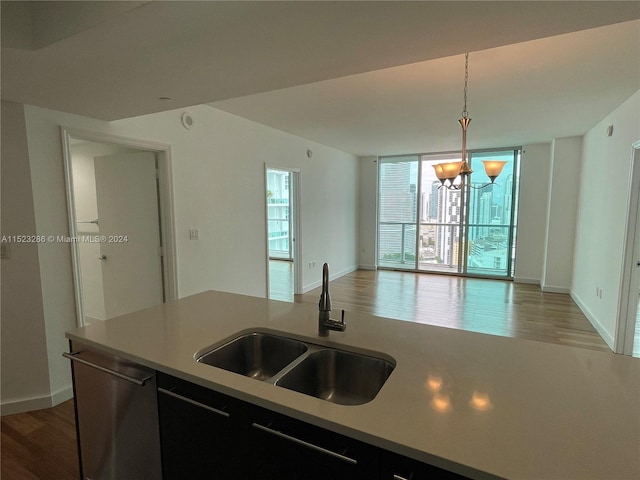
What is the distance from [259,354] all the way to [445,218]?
20.7 ft

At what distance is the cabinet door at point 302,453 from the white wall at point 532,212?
21.6ft

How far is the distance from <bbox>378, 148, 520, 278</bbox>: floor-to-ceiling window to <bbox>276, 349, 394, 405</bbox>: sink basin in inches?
220

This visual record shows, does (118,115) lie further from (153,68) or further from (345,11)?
(345,11)

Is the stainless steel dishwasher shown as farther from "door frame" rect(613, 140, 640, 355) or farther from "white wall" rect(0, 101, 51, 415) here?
"door frame" rect(613, 140, 640, 355)

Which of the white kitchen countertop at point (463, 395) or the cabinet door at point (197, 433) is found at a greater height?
the white kitchen countertop at point (463, 395)

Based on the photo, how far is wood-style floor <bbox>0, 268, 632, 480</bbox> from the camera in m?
2.01

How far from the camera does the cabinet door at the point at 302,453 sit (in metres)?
0.90

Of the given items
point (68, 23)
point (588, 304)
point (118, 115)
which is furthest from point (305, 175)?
point (588, 304)

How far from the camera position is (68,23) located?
139cm

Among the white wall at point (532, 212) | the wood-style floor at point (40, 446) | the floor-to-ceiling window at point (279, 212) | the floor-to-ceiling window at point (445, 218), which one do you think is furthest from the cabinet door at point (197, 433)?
the floor-to-ceiling window at point (279, 212)

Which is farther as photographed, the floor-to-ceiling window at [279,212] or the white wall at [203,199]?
the floor-to-ceiling window at [279,212]

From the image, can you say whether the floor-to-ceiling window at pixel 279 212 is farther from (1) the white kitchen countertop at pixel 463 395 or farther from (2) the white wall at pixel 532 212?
(1) the white kitchen countertop at pixel 463 395

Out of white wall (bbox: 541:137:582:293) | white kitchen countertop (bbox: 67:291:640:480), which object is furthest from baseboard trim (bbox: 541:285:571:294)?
white kitchen countertop (bbox: 67:291:640:480)

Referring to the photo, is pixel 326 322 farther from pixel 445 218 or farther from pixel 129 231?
pixel 445 218
